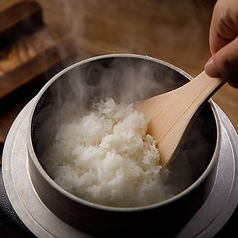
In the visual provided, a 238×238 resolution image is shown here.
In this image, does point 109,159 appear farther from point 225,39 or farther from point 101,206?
point 225,39

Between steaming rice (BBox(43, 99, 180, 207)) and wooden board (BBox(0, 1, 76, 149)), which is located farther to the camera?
wooden board (BBox(0, 1, 76, 149))

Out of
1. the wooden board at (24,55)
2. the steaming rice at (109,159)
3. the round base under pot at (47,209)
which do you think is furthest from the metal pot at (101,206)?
the wooden board at (24,55)

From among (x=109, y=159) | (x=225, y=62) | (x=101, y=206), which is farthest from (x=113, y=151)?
(x=225, y=62)

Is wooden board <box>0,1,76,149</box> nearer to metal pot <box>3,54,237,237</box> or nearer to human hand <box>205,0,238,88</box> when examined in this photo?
metal pot <box>3,54,237,237</box>

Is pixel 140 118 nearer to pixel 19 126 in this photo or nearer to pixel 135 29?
pixel 19 126

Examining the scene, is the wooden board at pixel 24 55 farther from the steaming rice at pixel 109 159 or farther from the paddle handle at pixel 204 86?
the paddle handle at pixel 204 86

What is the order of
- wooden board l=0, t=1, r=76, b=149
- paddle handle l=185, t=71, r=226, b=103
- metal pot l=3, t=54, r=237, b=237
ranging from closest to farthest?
metal pot l=3, t=54, r=237, b=237 → paddle handle l=185, t=71, r=226, b=103 → wooden board l=0, t=1, r=76, b=149

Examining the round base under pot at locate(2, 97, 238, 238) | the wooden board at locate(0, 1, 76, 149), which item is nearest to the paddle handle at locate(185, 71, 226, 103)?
the round base under pot at locate(2, 97, 238, 238)

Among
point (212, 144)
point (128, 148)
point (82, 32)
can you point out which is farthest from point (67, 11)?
point (212, 144)
